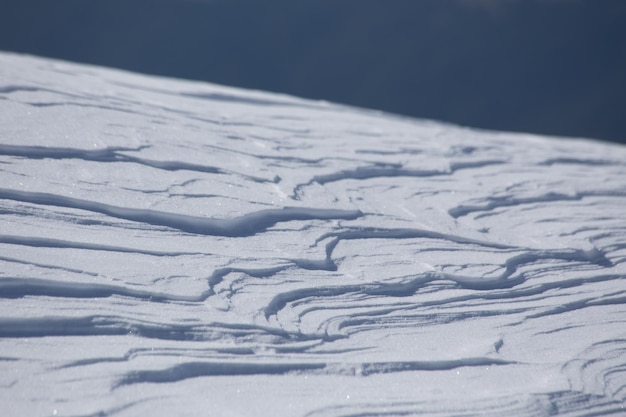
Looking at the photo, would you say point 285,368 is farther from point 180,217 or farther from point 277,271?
point 180,217

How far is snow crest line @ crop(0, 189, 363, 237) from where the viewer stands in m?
1.65

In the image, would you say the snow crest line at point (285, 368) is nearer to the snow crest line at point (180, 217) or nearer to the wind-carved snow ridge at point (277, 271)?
the wind-carved snow ridge at point (277, 271)

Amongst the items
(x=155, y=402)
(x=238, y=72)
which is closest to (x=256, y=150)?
(x=155, y=402)

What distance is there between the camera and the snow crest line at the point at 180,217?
165cm

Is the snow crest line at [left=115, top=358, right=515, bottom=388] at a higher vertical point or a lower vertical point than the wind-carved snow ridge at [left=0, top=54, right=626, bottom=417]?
lower

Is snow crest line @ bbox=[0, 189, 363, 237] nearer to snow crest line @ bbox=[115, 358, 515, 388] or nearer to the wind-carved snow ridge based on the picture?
the wind-carved snow ridge

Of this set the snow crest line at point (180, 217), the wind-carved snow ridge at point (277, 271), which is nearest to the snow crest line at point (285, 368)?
the wind-carved snow ridge at point (277, 271)

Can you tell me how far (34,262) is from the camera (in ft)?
4.61

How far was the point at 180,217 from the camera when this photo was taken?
1.74m

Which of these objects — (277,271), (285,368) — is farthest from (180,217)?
(285,368)

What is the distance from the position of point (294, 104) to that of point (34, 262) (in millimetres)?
1863

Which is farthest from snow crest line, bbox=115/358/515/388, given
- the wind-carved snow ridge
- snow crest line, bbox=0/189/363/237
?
snow crest line, bbox=0/189/363/237

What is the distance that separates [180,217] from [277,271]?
0.29 m

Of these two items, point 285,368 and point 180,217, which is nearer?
point 285,368
